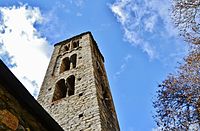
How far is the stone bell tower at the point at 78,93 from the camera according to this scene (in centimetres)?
908

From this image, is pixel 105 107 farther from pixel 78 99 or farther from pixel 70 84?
pixel 70 84

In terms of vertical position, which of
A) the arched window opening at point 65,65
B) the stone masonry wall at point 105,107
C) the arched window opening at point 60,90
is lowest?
the stone masonry wall at point 105,107

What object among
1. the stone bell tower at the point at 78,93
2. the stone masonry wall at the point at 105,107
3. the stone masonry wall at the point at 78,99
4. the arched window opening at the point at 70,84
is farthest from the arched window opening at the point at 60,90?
the stone masonry wall at the point at 105,107

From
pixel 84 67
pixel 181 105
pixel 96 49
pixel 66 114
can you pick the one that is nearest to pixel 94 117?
pixel 66 114

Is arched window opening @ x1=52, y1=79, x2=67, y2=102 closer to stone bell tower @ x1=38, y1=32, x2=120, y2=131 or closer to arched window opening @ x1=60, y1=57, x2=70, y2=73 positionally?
stone bell tower @ x1=38, y1=32, x2=120, y2=131

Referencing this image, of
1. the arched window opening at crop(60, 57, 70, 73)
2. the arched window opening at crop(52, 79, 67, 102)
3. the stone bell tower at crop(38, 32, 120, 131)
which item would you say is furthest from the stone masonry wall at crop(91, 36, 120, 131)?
the arched window opening at crop(60, 57, 70, 73)

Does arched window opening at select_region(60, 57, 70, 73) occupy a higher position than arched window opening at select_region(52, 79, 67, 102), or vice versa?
arched window opening at select_region(60, 57, 70, 73)

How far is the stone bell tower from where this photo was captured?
9.08 metres

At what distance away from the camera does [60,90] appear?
12.9 meters

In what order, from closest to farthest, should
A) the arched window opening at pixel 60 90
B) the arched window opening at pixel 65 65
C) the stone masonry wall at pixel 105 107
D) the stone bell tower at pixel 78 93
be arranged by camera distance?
the stone bell tower at pixel 78 93
the stone masonry wall at pixel 105 107
the arched window opening at pixel 60 90
the arched window opening at pixel 65 65

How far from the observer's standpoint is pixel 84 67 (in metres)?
13.3

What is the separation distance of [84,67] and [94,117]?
481 centimetres

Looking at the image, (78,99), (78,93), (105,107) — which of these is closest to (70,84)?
(78,93)

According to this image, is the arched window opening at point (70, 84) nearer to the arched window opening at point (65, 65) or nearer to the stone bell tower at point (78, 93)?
the stone bell tower at point (78, 93)
